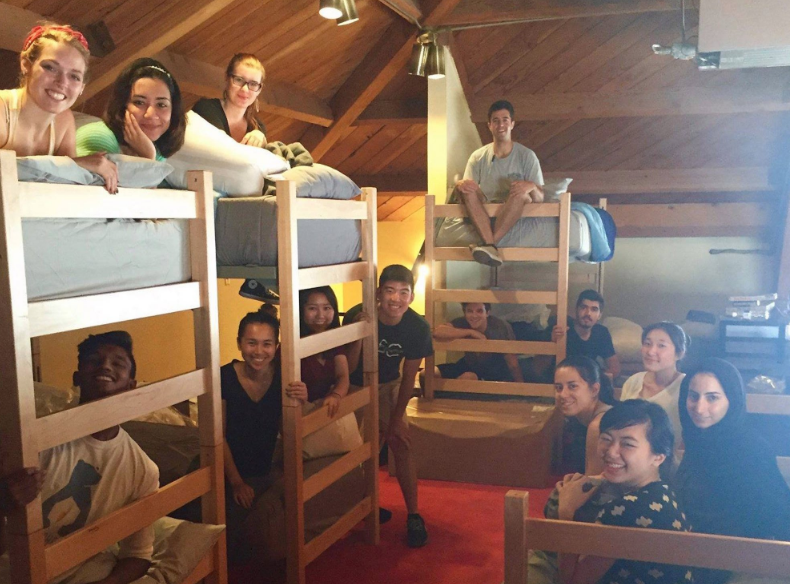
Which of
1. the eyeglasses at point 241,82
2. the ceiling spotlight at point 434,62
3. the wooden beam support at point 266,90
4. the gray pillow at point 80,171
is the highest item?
the ceiling spotlight at point 434,62

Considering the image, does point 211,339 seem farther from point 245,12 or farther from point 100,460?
point 245,12

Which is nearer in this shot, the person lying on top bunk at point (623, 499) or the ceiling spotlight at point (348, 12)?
the person lying on top bunk at point (623, 499)

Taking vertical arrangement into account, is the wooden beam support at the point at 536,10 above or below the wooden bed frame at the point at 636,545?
above

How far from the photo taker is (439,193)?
494cm

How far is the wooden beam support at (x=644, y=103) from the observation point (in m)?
5.12

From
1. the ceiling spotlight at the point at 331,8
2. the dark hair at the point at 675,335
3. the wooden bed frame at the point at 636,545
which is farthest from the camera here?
the ceiling spotlight at the point at 331,8

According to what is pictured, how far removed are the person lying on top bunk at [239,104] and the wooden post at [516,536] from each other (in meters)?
1.45

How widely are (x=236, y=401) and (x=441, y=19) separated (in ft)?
9.97

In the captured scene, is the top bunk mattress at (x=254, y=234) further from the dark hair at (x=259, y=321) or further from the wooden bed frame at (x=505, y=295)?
the wooden bed frame at (x=505, y=295)

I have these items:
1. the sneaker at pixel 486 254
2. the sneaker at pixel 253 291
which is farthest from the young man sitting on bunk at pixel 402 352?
the sneaker at pixel 486 254

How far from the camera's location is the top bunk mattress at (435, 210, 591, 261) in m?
3.87

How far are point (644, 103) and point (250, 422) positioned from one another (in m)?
3.92

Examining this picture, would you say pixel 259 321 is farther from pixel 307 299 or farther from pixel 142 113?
pixel 142 113

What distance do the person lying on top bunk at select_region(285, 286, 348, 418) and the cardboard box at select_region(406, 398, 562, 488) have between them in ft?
2.84
